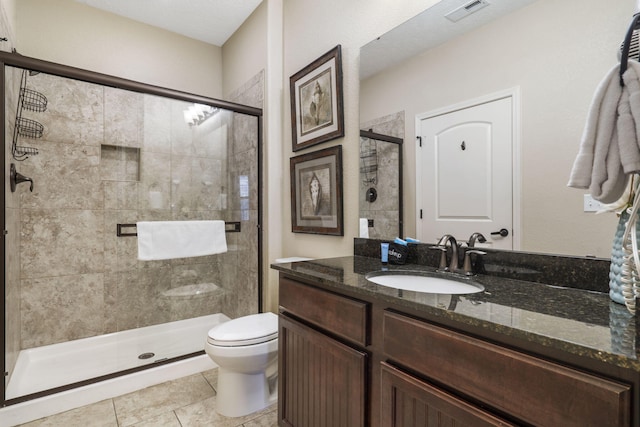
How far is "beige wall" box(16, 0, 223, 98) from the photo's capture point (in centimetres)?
244

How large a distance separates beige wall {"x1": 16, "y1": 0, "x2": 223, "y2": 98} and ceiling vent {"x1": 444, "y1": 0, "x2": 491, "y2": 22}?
2.55 metres

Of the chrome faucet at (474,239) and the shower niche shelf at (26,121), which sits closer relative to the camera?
the chrome faucet at (474,239)

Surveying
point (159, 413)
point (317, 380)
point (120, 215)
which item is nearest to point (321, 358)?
point (317, 380)

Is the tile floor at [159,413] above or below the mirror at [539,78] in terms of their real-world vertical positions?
below

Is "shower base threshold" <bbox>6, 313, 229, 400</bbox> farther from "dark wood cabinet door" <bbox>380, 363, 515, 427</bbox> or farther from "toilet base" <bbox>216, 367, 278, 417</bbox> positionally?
"dark wood cabinet door" <bbox>380, 363, 515, 427</bbox>

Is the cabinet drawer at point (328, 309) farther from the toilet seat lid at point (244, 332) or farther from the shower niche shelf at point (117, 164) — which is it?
the shower niche shelf at point (117, 164)

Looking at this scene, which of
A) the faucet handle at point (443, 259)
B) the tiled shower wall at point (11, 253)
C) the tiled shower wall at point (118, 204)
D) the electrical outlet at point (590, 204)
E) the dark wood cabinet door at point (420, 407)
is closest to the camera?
the dark wood cabinet door at point (420, 407)

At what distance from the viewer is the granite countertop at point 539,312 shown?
591 millimetres

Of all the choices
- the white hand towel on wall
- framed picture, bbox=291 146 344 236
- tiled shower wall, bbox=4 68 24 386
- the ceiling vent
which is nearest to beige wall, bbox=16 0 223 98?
tiled shower wall, bbox=4 68 24 386

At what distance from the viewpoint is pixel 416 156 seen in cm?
156

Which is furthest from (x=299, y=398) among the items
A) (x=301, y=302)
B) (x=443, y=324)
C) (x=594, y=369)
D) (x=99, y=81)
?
(x=99, y=81)

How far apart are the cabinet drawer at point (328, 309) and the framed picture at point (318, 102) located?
1.01m

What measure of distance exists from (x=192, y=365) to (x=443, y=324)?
6.69 feet

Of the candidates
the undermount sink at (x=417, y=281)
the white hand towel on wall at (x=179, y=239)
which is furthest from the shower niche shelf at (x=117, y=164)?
the undermount sink at (x=417, y=281)
